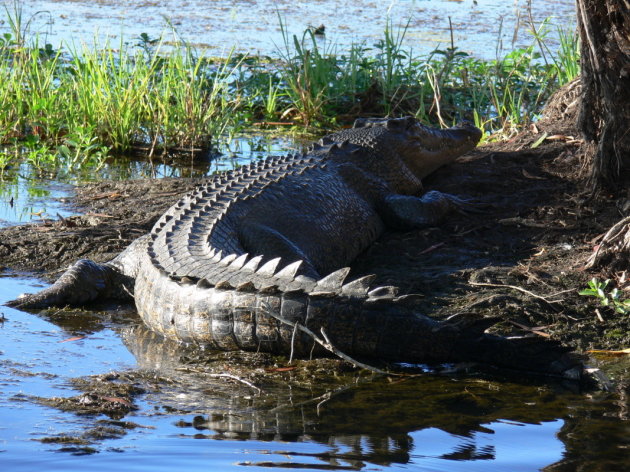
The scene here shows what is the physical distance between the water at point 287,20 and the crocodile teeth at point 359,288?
8.14 meters

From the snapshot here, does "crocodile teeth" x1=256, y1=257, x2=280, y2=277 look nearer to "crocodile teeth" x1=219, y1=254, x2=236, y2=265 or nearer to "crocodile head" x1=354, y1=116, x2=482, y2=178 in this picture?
"crocodile teeth" x1=219, y1=254, x2=236, y2=265

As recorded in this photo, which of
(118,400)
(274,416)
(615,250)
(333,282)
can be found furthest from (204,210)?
(615,250)

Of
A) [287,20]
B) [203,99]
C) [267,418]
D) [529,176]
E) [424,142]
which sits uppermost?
[287,20]

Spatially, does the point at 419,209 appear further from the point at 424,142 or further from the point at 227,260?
the point at 227,260

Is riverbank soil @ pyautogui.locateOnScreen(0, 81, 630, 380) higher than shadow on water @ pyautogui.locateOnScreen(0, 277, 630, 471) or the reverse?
higher

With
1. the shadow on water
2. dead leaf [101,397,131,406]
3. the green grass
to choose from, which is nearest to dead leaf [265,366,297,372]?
the shadow on water

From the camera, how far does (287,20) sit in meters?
13.8

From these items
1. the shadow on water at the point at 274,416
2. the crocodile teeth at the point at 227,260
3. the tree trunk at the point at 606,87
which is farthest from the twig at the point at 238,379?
the tree trunk at the point at 606,87

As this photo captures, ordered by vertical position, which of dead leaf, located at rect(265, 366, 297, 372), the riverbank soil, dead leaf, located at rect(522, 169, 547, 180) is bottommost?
dead leaf, located at rect(265, 366, 297, 372)

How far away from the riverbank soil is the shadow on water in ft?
2.14

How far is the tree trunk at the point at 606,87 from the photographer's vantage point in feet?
17.6

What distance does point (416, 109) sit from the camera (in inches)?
372

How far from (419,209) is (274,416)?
10.2ft

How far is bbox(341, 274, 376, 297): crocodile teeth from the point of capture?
378 cm
